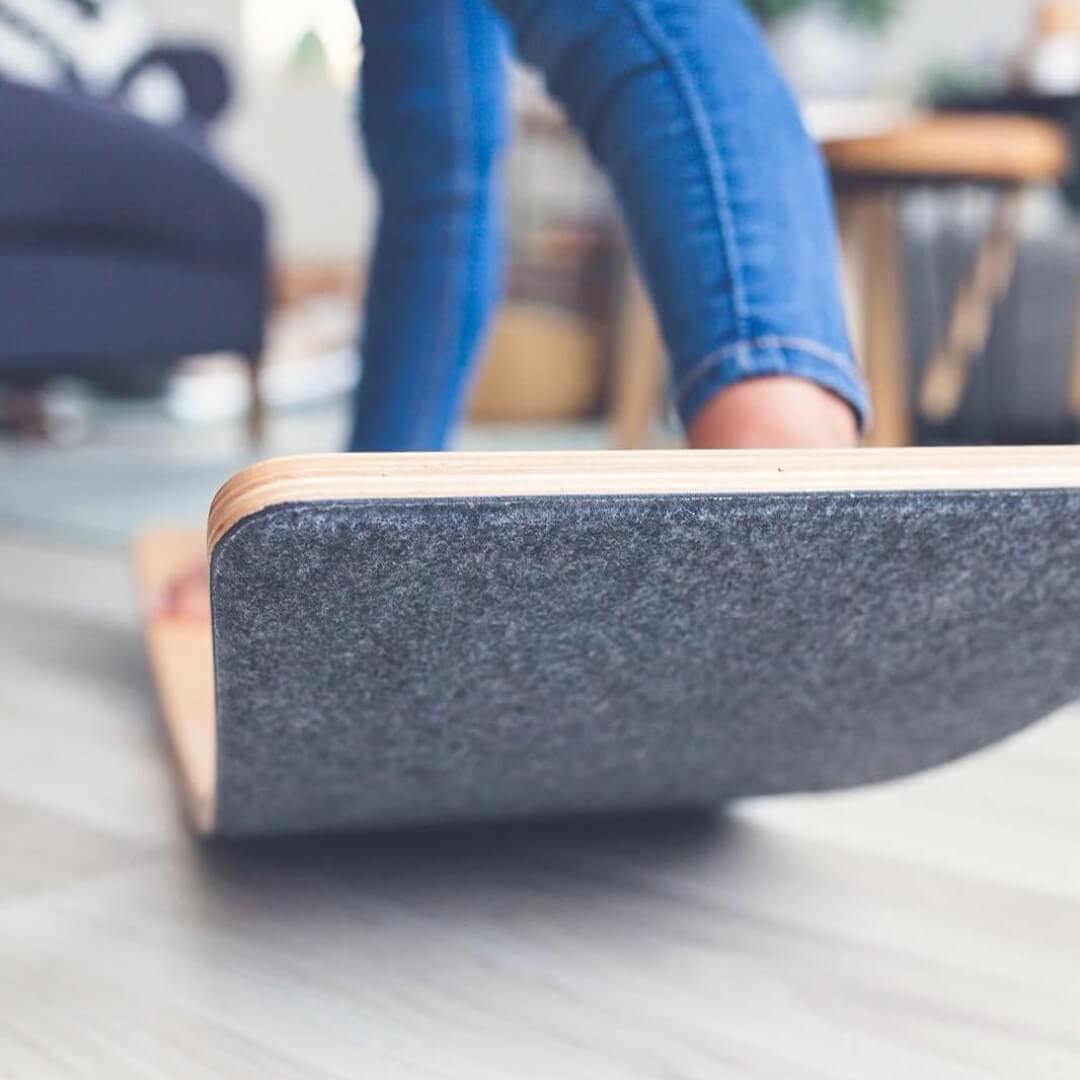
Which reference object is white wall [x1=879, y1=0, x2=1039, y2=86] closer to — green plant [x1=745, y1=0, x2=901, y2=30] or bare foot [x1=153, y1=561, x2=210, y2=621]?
green plant [x1=745, y1=0, x2=901, y2=30]

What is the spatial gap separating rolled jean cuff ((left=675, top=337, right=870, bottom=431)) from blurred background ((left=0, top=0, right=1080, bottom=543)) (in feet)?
1.14

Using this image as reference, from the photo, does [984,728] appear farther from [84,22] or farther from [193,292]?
[84,22]

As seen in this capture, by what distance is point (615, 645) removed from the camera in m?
0.41

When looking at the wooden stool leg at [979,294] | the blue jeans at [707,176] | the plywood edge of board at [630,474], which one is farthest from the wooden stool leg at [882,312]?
the plywood edge of board at [630,474]

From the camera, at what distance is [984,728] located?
1.70ft

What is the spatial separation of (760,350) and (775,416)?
3 centimetres

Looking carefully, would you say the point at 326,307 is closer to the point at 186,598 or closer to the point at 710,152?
the point at 186,598

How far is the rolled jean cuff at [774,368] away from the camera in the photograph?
1.49 feet

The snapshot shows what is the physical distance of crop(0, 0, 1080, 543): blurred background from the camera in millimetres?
1468

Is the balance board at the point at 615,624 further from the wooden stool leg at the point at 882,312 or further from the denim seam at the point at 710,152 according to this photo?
the wooden stool leg at the point at 882,312

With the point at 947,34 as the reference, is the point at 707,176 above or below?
below

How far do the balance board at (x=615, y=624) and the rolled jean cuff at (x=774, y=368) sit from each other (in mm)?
91

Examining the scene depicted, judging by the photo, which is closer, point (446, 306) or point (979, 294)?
point (446, 306)

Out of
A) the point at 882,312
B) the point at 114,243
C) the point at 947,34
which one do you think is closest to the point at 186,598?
the point at 114,243
